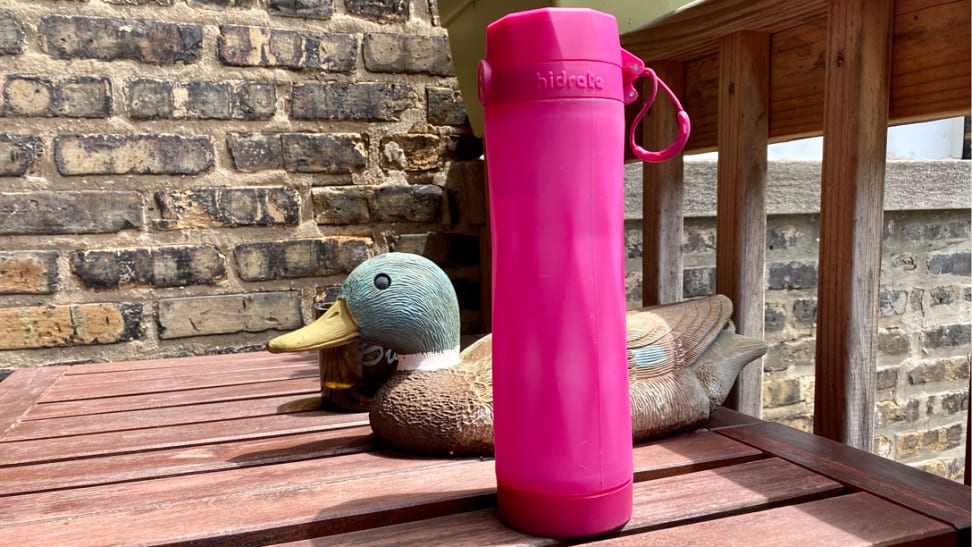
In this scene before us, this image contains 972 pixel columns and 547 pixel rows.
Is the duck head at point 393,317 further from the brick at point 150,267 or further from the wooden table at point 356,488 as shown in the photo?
the brick at point 150,267

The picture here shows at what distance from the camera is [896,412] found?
225 cm

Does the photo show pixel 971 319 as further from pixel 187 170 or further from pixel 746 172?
pixel 187 170

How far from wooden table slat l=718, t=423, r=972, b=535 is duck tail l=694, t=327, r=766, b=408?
52 mm

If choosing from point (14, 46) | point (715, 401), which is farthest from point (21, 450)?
point (14, 46)

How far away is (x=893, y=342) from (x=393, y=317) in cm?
197

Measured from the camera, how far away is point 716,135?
1.20 metres

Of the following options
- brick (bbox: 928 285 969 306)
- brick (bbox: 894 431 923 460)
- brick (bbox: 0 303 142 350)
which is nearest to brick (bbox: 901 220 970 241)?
brick (bbox: 928 285 969 306)

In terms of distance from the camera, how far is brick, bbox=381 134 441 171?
1.75 m

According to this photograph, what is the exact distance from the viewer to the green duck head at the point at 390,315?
85 cm

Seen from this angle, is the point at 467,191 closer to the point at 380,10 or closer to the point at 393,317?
the point at 380,10

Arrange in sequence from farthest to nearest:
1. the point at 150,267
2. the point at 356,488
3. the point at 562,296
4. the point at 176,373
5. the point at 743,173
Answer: the point at 150,267
the point at 176,373
the point at 743,173
the point at 356,488
the point at 562,296

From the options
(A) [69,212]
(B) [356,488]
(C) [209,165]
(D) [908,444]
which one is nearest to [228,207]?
(C) [209,165]

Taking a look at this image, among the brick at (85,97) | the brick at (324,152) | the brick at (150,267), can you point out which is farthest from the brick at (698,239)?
the brick at (85,97)

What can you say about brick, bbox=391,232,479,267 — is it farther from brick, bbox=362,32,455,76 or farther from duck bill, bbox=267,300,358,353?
duck bill, bbox=267,300,358,353
